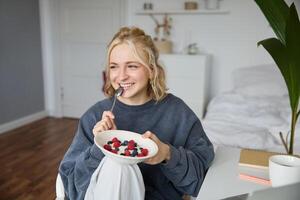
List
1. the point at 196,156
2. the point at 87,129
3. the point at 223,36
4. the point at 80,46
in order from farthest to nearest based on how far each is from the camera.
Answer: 1. the point at 80,46
2. the point at 223,36
3. the point at 87,129
4. the point at 196,156

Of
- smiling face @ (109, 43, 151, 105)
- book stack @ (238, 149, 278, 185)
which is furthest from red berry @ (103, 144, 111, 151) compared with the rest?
book stack @ (238, 149, 278, 185)

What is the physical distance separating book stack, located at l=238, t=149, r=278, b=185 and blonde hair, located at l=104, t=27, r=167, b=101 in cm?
35

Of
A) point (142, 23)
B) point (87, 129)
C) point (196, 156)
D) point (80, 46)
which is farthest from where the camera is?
point (80, 46)

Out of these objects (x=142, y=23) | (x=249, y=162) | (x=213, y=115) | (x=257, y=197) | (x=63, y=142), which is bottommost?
(x=63, y=142)

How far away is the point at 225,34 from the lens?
10.9 ft

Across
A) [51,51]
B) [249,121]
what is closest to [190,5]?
[249,121]

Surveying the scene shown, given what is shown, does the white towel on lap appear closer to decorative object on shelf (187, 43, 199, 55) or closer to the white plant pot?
the white plant pot

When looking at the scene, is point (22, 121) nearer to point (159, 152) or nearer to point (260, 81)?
point (260, 81)

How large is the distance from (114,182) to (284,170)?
1.41ft

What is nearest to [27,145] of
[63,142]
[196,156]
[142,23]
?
[63,142]

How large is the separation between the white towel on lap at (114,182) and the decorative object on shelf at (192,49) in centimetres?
258

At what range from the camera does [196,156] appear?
0.97 meters

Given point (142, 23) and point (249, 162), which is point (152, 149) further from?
point (142, 23)

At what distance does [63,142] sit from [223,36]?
1.98m
